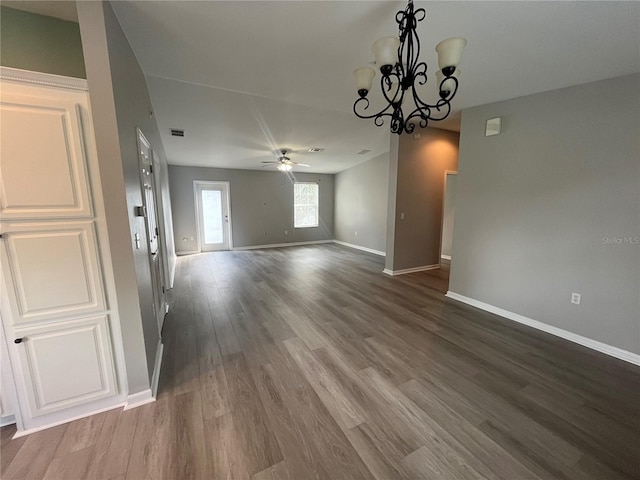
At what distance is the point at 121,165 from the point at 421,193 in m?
4.60

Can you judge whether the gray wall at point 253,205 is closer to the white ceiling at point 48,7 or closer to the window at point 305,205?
the window at point 305,205

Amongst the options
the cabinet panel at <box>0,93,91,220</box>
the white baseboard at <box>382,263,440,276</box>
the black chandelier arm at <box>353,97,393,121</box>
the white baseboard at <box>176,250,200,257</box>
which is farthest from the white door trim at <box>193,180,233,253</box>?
the cabinet panel at <box>0,93,91,220</box>

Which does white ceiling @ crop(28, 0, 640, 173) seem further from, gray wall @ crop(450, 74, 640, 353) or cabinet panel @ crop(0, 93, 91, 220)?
cabinet panel @ crop(0, 93, 91, 220)

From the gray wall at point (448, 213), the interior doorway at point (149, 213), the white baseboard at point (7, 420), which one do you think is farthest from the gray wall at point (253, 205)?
the white baseboard at point (7, 420)

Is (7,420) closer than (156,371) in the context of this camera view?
Yes

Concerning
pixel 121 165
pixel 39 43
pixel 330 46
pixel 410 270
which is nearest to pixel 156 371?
pixel 121 165

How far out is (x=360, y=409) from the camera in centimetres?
175

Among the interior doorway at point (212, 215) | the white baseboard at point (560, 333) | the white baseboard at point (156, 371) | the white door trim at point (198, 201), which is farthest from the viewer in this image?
the interior doorway at point (212, 215)

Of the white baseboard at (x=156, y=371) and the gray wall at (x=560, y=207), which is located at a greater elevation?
the gray wall at (x=560, y=207)

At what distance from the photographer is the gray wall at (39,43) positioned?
1473 mm

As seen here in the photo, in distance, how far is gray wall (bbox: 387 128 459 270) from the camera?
464 cm

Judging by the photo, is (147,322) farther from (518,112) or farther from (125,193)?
(518,112)

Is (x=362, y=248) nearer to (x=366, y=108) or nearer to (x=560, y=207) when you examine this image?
(x=560, y=207)

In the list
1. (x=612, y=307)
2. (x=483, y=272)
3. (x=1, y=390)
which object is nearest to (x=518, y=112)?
(x=483, y=272)
